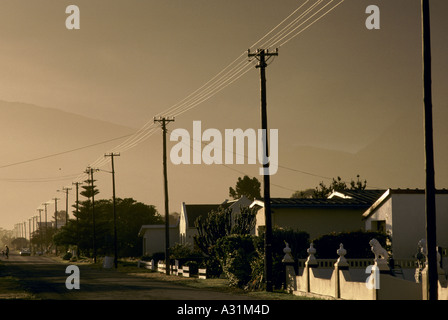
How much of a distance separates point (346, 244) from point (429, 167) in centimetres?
1608

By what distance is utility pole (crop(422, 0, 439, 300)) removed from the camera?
20766 millimetres

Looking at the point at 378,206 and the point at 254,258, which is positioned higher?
the point at 378,206

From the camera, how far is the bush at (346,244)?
36.2 m

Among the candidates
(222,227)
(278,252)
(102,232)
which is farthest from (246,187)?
(278,252)

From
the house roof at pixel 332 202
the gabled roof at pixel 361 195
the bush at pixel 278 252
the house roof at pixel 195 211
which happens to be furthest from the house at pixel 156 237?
the bush at pixel 278 252

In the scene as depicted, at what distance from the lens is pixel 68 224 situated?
115688mm

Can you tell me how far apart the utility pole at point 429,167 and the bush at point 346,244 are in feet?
49.9

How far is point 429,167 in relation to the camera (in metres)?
21.3

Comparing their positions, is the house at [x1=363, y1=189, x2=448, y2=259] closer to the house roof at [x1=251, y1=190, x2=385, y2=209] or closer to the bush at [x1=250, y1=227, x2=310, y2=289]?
the house roof at [x1=251, y1=190, x2=385, y2=209]

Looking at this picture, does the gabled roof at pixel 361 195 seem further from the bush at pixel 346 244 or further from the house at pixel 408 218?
the bush at pixel 346 244

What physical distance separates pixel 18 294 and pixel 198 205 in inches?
2371

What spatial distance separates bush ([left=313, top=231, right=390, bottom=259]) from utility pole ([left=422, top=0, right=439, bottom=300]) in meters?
15.2
